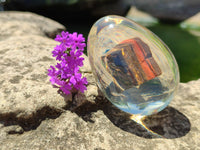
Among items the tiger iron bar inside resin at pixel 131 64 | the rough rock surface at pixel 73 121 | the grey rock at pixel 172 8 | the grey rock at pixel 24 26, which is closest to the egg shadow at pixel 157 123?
the rough rock surface at pixel 73 121

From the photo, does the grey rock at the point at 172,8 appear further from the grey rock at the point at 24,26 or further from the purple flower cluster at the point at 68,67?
the purple flower cluster at the point at 68,67

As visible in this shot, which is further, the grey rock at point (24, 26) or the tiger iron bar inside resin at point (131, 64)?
the grey rock at point (24, 26)

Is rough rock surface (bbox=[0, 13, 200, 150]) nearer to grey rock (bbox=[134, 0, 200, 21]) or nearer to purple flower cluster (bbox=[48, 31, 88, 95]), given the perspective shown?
purple flower cluster (bbox=[48, 31, 88, 95])

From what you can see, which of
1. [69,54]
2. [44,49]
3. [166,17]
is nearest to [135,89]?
[69,54]

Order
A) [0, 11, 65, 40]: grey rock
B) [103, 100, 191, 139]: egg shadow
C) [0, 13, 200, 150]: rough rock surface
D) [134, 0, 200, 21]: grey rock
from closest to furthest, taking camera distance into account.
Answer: [0, 13, 200, 150]: rough rock surface → [103, 100, 191, 139]: egg shadow → [0, 11, 65, 40]: grey rock → [134, 0, 200, 21]: grey rock

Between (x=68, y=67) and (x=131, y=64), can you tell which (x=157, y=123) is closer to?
(x=131, y=64)

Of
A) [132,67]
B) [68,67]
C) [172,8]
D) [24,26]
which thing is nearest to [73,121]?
[68,67]

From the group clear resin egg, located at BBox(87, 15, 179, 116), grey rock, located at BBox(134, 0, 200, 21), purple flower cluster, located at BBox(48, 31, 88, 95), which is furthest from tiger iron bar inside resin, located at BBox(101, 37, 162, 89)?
grey rock, located at BBox(134, 0, 200, 21)
